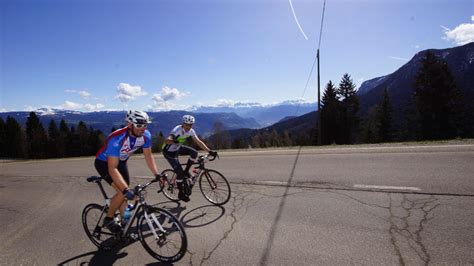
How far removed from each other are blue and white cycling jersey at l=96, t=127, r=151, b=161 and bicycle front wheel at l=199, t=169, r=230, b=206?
2325 millimetres

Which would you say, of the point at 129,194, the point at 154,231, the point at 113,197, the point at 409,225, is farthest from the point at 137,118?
the point at 409,225

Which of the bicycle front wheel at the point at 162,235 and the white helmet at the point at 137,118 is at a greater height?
the white helmet at the point at 137,118

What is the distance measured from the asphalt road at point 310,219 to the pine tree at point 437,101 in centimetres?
2795

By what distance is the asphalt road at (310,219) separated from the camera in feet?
14.2

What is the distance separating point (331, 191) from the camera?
7160 mm

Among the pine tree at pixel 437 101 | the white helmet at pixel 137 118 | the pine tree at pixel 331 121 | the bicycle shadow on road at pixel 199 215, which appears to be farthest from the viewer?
the pine tree at pixel 331 121

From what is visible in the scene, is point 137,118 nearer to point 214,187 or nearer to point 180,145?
point 180,145

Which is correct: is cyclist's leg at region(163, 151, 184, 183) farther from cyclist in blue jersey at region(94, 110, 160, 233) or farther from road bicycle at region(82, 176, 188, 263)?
road bicycle at region(82, 176, 188, 263)

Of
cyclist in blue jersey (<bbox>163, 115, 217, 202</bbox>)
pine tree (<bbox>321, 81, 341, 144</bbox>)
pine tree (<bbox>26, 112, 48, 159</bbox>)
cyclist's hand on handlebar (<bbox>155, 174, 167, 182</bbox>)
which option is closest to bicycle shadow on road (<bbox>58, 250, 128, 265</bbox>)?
cyclist's hand on handlebar (<bbox>155, 174, 167, 182</bbox>)

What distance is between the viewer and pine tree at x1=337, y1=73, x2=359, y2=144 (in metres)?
49.5

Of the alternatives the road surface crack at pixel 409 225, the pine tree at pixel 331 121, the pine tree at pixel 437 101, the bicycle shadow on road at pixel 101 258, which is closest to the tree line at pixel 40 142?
the pine tree at pixel 331 121

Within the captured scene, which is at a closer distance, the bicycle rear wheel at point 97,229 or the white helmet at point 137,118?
the white helmet at point 137,118

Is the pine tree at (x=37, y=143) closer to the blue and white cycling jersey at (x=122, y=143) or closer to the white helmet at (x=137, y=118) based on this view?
the blue and white cycling jersey at (x=122, y=143)

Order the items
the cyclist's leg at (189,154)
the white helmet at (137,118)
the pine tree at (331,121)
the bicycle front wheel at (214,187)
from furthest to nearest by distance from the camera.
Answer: the pine tree at (331,121), the cyclist's leg at (189,154), the bicycle front wheel at (214,187), the white helmet at (137,118)
